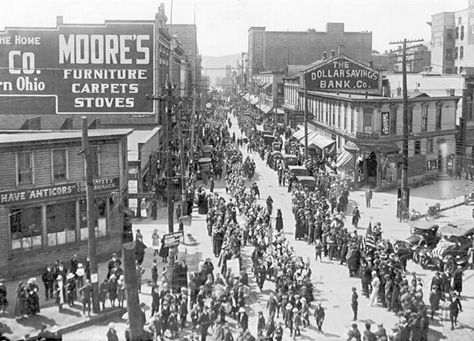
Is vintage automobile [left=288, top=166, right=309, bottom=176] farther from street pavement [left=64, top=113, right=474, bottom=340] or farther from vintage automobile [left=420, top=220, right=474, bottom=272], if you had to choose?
vintage automobile [left=420, top=220, right=474, bottom=272]

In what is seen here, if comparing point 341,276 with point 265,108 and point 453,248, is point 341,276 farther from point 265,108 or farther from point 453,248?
point 265,108

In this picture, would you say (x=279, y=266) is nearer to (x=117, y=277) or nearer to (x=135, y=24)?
(x=117, y=277)

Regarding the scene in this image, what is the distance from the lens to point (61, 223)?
89.4ft

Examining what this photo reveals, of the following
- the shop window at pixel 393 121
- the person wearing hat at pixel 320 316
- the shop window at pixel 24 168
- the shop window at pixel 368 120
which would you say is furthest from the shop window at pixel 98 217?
the shop window at pixel 393 121

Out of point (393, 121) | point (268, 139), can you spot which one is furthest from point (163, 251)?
point (268, 139)

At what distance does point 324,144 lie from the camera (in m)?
59.5

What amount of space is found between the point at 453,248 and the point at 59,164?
58.9ft

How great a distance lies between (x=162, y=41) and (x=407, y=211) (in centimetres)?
2782

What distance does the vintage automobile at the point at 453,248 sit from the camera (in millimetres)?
27953

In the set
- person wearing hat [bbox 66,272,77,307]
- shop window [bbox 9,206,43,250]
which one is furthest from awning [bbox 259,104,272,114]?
person wearing hat [bbox 66,272,77,307]

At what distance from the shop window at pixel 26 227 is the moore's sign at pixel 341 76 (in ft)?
159

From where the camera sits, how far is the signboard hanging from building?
70.6 m

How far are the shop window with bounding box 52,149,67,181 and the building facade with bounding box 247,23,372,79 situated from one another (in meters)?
118

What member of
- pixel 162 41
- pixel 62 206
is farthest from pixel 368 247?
pixel 162 41
